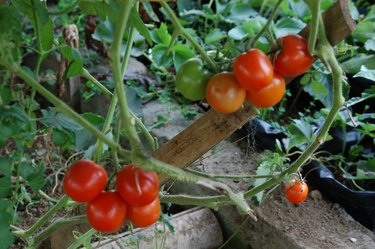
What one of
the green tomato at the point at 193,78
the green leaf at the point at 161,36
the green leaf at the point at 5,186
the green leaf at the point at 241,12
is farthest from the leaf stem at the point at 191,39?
the green leaf at the point at 241,12

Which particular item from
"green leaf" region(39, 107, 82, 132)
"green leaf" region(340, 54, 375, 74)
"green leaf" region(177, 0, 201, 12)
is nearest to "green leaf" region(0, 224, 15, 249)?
"green leaf" region(39, 107, 82, 132)

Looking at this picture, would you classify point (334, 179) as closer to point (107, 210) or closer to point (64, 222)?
point (64, 222)

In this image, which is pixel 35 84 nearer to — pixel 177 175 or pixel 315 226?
pixel 177 175

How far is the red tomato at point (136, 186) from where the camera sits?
0.54m

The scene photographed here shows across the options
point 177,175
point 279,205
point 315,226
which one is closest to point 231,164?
point 279,205

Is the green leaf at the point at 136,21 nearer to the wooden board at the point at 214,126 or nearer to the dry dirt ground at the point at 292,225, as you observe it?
→ the wooden board at the point at 214,126

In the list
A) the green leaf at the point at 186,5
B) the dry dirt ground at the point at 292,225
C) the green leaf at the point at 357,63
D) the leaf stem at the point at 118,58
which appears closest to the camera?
the leaf stem at the point at 118,58

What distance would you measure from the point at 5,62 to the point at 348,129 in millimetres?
1354

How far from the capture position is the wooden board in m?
0.56

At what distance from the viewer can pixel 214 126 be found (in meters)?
0.66

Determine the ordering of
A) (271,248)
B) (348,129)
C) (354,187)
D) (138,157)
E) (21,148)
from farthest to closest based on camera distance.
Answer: (348,129), (354,187), (271,248), (21,148), (138,157)

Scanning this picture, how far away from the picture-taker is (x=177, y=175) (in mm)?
544

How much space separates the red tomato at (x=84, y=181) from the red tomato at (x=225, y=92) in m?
0.16

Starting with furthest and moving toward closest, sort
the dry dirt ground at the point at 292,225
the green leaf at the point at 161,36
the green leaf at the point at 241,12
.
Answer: the green leaf at the point at 241,12
the green leaf at the point at 161,36
the dry dirt ground at the point at 292,225
